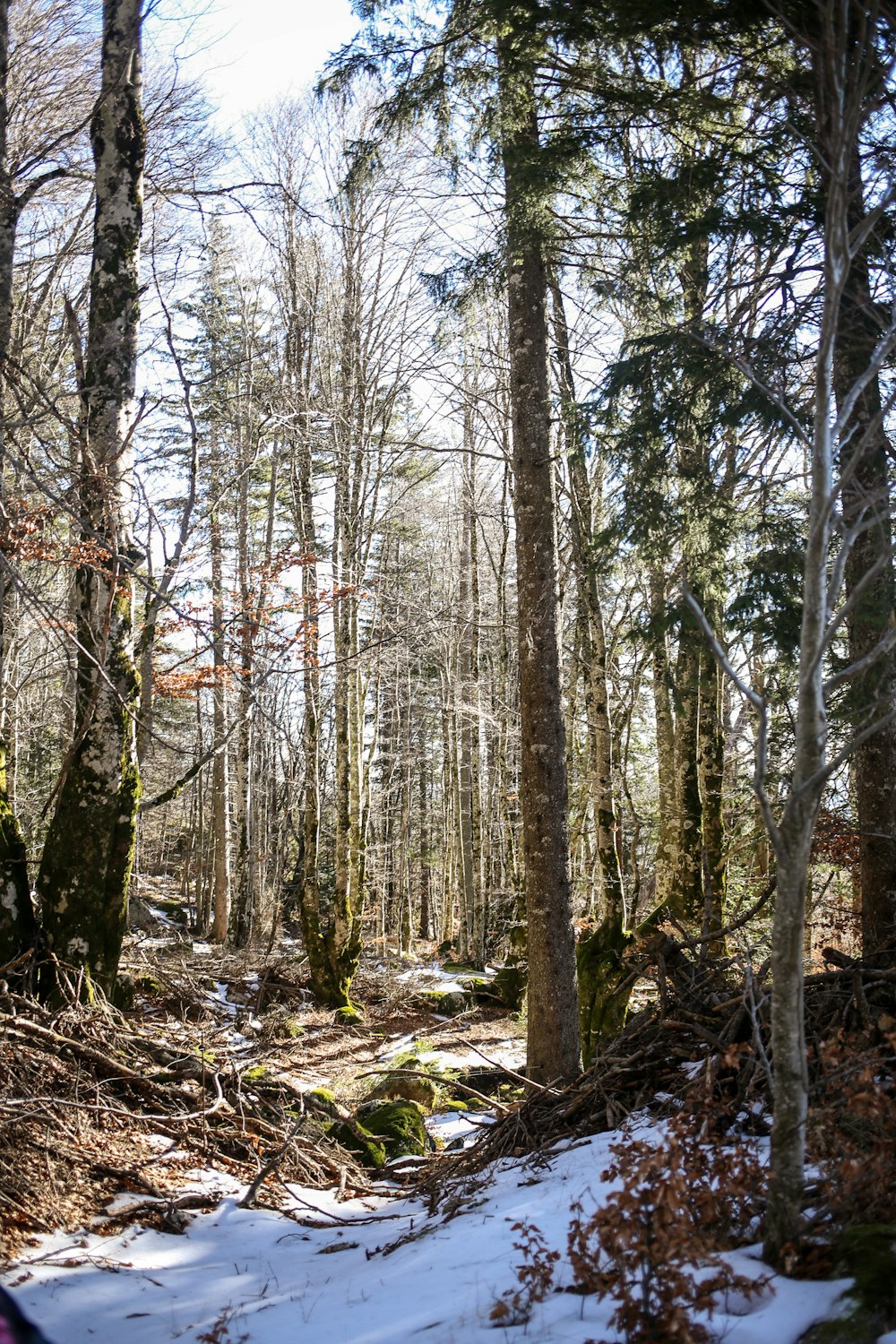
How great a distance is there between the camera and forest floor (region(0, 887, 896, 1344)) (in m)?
2.71

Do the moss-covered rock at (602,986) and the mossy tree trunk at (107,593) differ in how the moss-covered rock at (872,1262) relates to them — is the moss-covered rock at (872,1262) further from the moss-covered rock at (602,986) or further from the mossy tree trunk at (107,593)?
the moss-covered rock at (602,986)

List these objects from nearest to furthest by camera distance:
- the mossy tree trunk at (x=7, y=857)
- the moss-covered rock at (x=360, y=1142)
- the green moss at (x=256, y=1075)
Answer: the mossy tree trunk at (x=7, y=857) → the moss-covered rock at (x=360, y=1142) → the green moss at (x=256, y=1075)

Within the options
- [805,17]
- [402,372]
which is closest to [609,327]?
[402,372]

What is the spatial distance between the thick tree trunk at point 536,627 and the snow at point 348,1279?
1.53m

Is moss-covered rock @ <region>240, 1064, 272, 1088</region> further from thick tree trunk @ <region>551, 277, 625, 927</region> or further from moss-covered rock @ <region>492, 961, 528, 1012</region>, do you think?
moss-covered rock @ <region>492, 961, 528, 1012</region>

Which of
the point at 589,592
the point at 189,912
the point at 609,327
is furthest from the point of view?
the point at 189,912

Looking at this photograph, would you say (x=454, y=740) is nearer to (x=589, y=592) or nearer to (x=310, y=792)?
(x=310, y=792)

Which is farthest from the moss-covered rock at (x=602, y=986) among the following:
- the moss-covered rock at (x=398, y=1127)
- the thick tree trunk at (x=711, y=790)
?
the moss-covered rock at (x=398, y=1127)

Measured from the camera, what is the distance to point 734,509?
21.8 ft

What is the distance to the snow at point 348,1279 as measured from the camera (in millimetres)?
2703

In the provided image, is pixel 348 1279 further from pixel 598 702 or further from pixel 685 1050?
pixel 598 702

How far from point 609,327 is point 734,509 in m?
6.28

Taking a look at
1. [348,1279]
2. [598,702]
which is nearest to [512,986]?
[598,702]

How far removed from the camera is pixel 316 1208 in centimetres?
487
